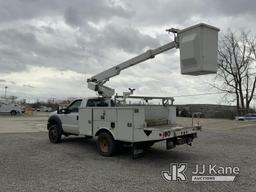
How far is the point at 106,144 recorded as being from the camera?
31.2 feet

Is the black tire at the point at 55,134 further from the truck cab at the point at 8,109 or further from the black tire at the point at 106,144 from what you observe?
the truck cab at the point at 8,109

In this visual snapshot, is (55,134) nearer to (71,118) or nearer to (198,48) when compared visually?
(71,118)

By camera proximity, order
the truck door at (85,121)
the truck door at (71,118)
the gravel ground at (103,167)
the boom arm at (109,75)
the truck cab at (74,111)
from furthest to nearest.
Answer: the truck door at (71,118)
the truck cab at (74,111)
the boom arm at (109,75)
the truck door at (85,121)
the gravel ground at (103,167)

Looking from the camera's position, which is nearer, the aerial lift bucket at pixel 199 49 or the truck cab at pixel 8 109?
the aerial lift bucket at pixel 199 49

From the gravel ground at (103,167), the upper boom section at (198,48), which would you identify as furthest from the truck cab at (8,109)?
the upper boom section at (198,48)

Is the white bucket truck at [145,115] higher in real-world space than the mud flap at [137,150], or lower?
higher

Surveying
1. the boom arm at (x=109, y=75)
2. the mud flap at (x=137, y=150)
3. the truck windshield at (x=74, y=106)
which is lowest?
the mud flap at (x=137, y=150)

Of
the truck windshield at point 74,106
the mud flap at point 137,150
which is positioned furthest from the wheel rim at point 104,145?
the truck windshield at point 74,106

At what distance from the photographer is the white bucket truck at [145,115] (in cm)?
825

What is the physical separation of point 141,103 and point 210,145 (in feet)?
14.2

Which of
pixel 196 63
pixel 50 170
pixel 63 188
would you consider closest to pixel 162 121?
pixel 196 63

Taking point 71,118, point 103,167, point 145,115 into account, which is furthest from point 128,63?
point 103,167

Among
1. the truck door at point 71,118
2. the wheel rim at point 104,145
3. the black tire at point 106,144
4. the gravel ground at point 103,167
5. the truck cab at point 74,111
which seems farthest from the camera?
the truck door at point 71,118

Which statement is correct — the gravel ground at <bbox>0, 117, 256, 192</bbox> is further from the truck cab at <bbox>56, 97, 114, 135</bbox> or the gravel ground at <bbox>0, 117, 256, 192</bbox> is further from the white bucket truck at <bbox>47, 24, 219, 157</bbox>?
the truck cab at <bbox>56, 97, 114, 135</bbox>
